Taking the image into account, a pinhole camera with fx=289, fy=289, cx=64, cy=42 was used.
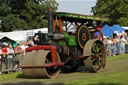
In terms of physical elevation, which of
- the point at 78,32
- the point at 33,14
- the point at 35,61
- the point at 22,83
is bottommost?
the point at 22,83

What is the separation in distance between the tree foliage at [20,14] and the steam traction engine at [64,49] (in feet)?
99.0

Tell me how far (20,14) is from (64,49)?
34002 millimetres

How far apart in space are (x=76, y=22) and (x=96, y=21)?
1.31 m

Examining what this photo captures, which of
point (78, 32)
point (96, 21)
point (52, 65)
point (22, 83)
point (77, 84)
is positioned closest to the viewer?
point (77, 84)

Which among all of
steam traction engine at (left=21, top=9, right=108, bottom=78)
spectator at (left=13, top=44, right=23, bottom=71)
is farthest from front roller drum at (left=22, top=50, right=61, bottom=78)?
spectator at (left=13, top=44, right=23, bottom=71)

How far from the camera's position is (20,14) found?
43.8 metres

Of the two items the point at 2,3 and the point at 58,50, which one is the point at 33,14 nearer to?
the point at 2,3

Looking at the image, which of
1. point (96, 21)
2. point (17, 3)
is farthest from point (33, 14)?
point (96, 21)

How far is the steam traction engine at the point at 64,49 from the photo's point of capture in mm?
9727

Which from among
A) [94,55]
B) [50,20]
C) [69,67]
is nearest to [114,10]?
[69,67]

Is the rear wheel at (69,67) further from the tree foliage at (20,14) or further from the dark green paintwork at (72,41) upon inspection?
the tree foliage at (20,14)

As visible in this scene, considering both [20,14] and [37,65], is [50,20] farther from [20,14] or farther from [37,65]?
[20,14]

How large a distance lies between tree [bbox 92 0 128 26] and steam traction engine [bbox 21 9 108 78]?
1339 inches

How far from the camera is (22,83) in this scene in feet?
29.8
